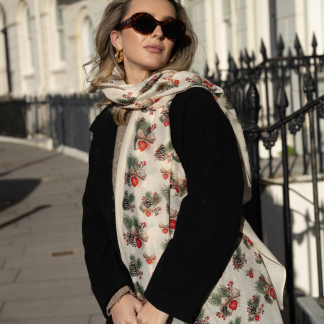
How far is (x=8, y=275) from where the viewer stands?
4.77 metres

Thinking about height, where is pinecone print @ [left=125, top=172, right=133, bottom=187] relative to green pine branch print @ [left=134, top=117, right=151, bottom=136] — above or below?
below

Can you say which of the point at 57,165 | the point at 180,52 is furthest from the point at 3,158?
the point at 180,52

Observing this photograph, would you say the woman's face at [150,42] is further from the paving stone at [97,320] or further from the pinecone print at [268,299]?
the paving stone at [97,320]

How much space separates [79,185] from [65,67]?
31.6 feet

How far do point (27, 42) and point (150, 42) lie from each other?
1989cm

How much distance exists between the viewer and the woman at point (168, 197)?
5.25 feet

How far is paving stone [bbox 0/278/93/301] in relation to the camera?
169 inches

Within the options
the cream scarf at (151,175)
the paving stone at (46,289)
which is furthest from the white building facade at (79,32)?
the cream scarf at (151,175)

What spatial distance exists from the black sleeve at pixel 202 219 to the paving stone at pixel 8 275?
3.35 metres

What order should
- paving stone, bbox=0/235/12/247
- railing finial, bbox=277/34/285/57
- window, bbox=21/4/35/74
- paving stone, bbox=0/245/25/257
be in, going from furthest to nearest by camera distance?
1. window, bbox=21/4/35/74
2. railing finial, bbox=277/34/285/57
3. paving stone, bbox=0/235/12/247
4. paving stone, bbox=0/245/25/257

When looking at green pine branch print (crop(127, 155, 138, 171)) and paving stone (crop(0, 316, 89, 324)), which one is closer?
green pine branch print (crop(127, 155, 138, 171))

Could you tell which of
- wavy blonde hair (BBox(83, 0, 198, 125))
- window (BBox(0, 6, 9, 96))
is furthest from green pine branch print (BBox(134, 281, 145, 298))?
window (BBox(0, 6, 9, 96))

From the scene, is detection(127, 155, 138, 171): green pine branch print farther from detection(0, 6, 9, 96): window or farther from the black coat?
detection(0, 6, 9, 96): window

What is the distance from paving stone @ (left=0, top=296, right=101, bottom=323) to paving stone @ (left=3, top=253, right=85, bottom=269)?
852 millimetres
